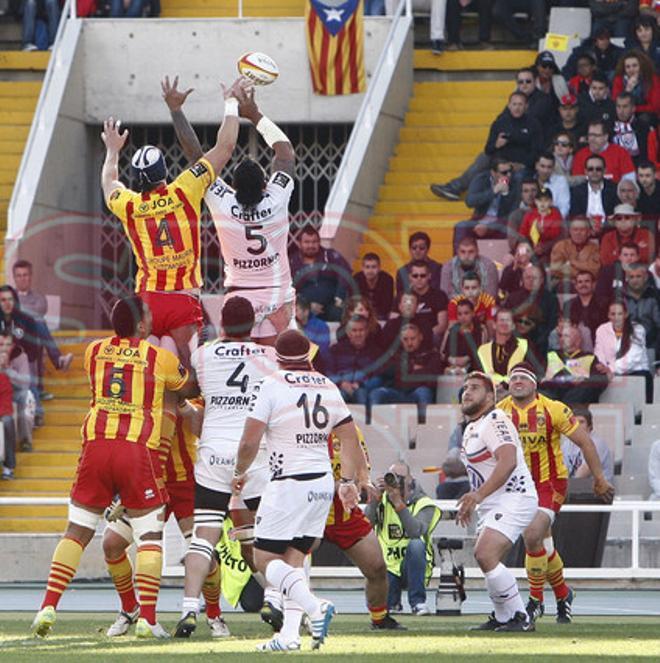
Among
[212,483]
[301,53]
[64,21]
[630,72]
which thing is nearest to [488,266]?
[630,72]

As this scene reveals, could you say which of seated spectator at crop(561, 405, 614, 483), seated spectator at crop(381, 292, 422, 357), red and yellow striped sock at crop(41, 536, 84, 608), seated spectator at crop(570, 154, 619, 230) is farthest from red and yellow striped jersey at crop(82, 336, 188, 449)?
seated spectator at crop(570, 154, 619, 230)

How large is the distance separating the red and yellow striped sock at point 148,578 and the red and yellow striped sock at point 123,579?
678mm

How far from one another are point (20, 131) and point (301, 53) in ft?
13.0

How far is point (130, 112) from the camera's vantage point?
2905 centimetres

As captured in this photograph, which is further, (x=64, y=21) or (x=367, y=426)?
(x=64, y=21)

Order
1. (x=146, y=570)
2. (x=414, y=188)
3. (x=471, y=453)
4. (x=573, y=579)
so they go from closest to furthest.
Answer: (x=146, y=570) < (x=471, y=453) < (x=573, y=579) < (x=414, y=188)

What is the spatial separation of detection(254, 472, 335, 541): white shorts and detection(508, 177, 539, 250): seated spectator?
11179 millimetres

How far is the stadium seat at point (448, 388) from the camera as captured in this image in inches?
934

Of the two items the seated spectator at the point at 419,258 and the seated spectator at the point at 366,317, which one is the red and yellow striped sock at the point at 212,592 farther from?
the seated spectator at the point at 419,258

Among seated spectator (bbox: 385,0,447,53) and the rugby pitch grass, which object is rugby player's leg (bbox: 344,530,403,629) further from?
seated spectator (bbox: 385,0,447,53)

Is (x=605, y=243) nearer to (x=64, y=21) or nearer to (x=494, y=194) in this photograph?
(x=494, y=194)

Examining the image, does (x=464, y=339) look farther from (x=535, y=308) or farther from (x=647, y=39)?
(x=647, y=39)

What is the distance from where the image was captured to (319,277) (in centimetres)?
2488

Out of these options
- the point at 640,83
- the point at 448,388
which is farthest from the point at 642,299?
the point at 640,83
